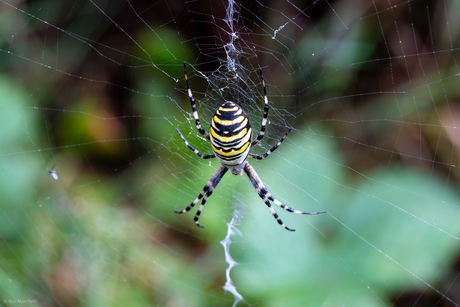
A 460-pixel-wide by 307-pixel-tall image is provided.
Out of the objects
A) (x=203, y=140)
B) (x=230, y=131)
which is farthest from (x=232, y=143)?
(x=203, y=140)

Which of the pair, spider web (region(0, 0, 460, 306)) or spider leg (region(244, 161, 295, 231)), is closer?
spider web (region(0, 0, 460, 306))

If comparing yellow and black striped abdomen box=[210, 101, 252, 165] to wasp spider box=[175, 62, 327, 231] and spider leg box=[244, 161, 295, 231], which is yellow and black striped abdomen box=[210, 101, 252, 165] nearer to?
wasp spider box=[175, 62, 327, 231]

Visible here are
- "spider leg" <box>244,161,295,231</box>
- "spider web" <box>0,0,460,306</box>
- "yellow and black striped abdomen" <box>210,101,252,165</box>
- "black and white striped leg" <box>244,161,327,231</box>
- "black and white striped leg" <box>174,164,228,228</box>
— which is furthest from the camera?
"black and white striped leg" <box>174,164,228,228</box>

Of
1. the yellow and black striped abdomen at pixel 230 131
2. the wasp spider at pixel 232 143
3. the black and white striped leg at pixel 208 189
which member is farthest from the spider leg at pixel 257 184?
the yellow and black striped abdomen at pixel 230 131

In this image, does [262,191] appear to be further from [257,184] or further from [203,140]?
[203,140]

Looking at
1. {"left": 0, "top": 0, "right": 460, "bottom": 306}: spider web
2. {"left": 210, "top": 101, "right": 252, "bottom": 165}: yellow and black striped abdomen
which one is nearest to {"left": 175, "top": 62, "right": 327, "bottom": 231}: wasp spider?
{"left": 210, "top": 101, "right": 252, "bottom": 165}: yellow and black striped abdomen
